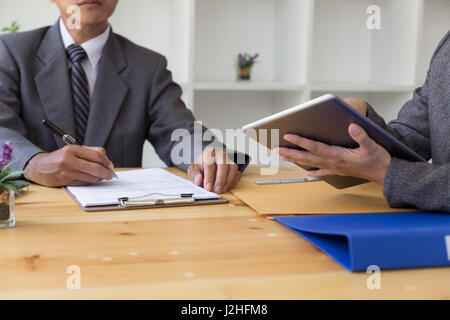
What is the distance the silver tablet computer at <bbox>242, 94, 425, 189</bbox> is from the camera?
82 centimetres

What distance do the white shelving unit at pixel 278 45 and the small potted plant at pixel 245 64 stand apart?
80 millimetres

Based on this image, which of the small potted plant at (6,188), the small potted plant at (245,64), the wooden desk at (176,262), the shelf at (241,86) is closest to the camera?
the wooden desk at (176,262)

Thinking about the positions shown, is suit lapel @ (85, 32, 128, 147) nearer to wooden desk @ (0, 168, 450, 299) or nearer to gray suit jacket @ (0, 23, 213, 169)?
gray suit jacket @ (0, 23, 213, 169)

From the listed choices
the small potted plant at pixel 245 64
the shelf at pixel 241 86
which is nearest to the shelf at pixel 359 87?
the shelf at pixel 241 86

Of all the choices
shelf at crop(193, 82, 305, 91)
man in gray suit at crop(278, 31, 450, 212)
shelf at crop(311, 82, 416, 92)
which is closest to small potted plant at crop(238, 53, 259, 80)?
shelf at crop(193, 82, 305, 91)

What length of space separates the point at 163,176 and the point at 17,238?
55 centimetres

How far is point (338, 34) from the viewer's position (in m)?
3.15

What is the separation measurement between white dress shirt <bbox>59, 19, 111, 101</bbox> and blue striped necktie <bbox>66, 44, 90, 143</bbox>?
3 cm

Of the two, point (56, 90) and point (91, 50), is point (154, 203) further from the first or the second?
point (91, 50)

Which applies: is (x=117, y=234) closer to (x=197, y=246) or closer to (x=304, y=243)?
(x=197, y=246)

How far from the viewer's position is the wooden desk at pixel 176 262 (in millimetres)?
574

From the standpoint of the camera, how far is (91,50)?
1.75 m

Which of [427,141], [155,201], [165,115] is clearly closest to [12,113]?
[165,115]

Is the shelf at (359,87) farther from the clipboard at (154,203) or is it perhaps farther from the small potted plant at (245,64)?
the clipboard at (154,203)
